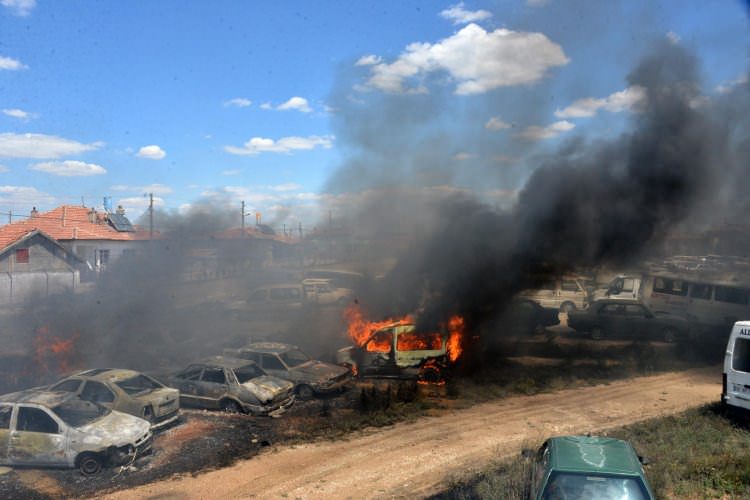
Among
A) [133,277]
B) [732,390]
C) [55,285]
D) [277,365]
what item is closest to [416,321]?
[277,365]

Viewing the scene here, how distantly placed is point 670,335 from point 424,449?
514 inches

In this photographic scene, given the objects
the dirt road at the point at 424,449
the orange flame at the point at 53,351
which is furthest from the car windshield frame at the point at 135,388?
the orange flame at the point at 53,351

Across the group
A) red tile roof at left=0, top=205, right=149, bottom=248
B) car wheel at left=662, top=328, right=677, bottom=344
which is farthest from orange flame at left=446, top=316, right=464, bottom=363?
red tile roof at left=0, top=205, right=149, bottom=248

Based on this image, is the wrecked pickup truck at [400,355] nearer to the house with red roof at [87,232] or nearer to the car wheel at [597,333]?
the car wheel at [597,333]

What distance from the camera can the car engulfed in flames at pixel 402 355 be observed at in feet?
47.6

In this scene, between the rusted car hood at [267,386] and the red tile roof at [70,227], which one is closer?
the rusted car hood at [267,386]

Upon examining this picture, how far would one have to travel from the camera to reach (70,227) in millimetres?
36250

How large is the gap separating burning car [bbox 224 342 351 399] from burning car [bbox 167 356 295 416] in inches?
20.5

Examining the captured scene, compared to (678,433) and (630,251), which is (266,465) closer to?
(678,433)

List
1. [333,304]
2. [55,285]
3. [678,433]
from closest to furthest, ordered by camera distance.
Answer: [678,433] → [333,304] → [55,285]

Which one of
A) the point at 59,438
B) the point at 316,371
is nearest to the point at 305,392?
the point at 316,371

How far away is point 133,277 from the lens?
24125 millimetres

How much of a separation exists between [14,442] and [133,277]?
16.0 metres

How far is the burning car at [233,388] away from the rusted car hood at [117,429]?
2.38 metres
